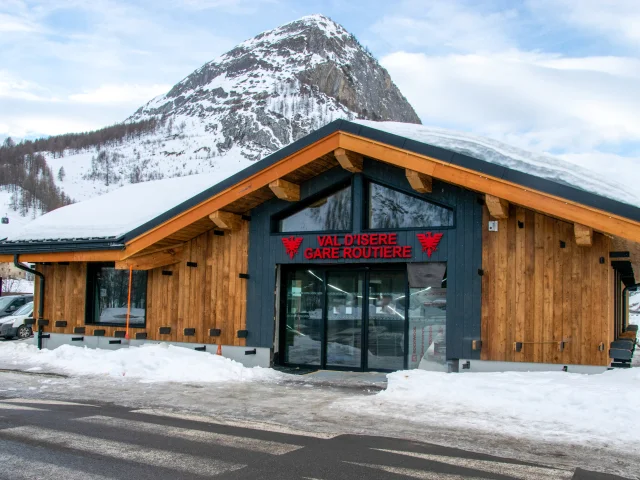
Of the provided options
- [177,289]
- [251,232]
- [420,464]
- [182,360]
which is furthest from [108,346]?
[420,464]

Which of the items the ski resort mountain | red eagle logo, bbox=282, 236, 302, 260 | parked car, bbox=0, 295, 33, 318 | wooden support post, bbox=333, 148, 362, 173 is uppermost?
the ski resort mountain

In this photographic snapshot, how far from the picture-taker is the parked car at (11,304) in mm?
23000

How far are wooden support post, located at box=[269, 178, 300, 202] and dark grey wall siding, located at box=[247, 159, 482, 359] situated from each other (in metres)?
0.17

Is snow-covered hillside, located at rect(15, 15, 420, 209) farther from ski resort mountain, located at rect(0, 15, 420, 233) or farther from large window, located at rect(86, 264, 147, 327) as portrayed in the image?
large window, located at rect(86, 264, 147, 327)

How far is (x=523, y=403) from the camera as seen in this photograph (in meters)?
8.97

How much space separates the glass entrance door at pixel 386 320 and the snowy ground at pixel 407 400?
176cm

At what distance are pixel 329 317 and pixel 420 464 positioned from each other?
24.9ft

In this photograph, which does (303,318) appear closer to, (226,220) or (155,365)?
(226,220)

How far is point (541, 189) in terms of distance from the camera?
33.7ft

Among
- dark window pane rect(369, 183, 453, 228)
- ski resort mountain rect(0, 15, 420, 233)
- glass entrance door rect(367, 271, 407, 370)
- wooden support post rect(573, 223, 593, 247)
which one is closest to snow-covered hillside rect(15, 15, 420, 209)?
ski resort mountain rect(0, 15, 420, 233)

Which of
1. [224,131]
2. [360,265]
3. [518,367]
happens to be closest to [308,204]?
[360,265]

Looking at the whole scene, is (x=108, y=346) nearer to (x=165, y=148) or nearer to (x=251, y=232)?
(x=251, y=232)

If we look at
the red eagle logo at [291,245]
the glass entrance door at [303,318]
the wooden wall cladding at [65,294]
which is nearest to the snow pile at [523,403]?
the glass entrance door at [303,318]

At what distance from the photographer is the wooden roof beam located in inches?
562
